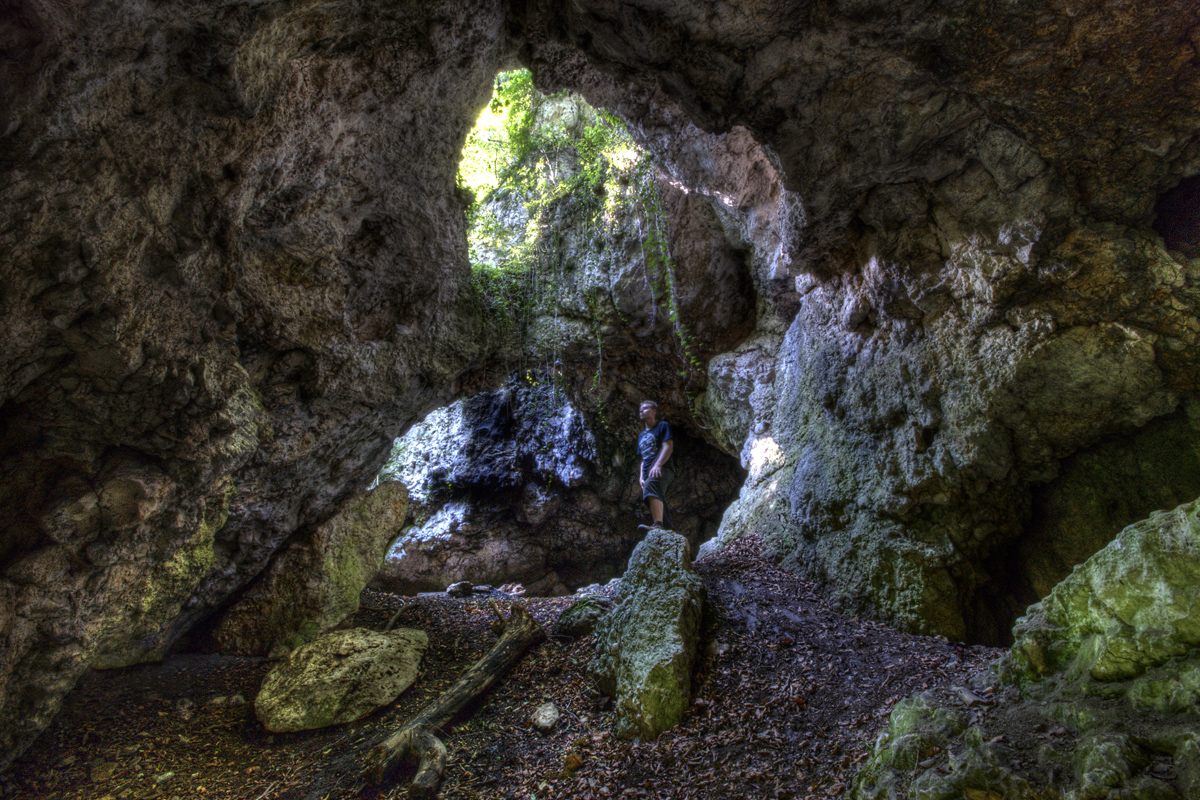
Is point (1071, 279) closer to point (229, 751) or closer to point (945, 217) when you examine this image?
point (945, 217)

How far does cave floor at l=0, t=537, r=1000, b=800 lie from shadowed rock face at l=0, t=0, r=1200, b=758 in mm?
451

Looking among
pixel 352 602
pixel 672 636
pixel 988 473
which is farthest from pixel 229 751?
pixel 988 473

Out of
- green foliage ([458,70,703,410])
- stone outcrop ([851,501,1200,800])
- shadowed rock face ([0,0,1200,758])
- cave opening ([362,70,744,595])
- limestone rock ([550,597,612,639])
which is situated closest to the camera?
stone outcrop ([851,501,1200,800])

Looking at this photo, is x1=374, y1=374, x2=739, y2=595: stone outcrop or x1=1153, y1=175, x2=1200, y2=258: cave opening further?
x1=374, y1=374, x2=739, y2=595: stone outcrop

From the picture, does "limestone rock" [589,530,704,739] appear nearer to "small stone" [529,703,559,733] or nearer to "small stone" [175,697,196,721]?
"small stone" [529,703,559,733]

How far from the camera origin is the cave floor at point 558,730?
288 cm

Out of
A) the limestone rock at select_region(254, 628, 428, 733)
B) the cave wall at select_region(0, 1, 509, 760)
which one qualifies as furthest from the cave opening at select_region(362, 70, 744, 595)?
the limestone rock at select_region(254, 628, 428, 733)

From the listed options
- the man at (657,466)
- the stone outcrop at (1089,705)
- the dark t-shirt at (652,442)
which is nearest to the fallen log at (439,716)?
the stone outcrop at (1089,705)

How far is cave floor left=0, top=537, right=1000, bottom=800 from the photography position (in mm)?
2885

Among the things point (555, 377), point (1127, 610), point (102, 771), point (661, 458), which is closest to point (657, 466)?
point (661, 458)

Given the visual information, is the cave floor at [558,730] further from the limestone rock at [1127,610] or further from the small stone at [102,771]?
the limestone rock at [1127,610]

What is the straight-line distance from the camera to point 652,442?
754 centimetres

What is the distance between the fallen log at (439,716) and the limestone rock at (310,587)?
1697 millimetres

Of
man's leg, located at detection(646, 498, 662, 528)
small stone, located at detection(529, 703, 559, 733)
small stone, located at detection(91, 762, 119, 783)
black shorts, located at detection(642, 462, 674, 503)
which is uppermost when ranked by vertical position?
black shorts, located at detection(642, 462, 674, 503)
